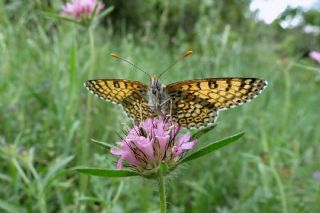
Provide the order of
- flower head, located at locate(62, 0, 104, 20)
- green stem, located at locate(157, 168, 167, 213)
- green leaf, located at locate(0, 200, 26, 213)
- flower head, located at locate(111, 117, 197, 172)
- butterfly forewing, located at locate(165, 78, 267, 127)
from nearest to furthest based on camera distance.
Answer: green stem, located at locate(157, 168, 167, 213) → flower head, located at locate(111, 117, 197, 172) → butterfly forewing, located at locate(165, 78, 267, 127) → green leaf, located at locate(0, 200, 26, 213) → flower head, located at locate(62, 0, 104, 20)

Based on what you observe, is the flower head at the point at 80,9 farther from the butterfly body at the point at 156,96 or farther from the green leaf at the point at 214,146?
the green leaf at the point at 214,146

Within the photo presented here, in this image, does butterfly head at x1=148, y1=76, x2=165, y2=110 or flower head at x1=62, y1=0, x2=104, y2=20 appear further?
flower head at x1=62, y1=0, x2=104, y2=20

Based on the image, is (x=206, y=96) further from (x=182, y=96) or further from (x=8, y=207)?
(x=8, y=207)

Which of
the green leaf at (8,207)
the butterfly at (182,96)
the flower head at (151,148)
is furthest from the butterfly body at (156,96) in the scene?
the green leaf at (8,207)

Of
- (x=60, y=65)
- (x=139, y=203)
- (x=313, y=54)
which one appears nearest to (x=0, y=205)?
(x=139, y=203)

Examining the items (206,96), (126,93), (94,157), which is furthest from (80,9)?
(206,96)

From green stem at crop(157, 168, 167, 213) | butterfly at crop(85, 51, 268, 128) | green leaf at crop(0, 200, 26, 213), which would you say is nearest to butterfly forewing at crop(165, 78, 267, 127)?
butterfly at crop(85, 51, 268, 128)

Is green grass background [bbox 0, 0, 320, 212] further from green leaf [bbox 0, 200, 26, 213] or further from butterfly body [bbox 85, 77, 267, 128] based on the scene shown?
butterfly body [bbox 85, 77, 267, 128]
